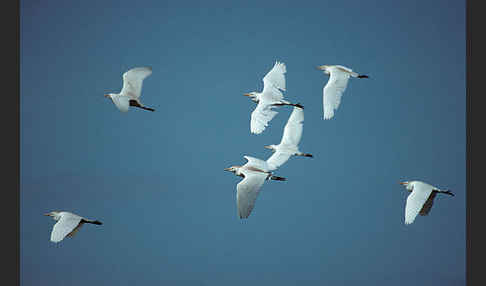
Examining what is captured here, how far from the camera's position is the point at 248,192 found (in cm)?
1590

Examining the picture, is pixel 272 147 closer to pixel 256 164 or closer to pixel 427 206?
pixel 256 164

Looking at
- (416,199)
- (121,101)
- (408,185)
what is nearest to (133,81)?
(121,101)

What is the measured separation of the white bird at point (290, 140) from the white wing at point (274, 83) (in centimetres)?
77

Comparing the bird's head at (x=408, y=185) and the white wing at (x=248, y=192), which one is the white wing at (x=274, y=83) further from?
the bird's head at (x=408, y=185)

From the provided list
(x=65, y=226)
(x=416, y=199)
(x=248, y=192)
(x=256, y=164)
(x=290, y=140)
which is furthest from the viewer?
(x=290, y=140)

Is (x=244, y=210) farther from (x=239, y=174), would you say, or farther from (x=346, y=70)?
(x=346, y=70)

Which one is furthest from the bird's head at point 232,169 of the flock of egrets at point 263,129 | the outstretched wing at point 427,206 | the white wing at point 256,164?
the outstretched wing at point 427,206

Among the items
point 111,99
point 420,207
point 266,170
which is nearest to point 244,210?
point 266,170

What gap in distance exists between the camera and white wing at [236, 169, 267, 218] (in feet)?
50.9

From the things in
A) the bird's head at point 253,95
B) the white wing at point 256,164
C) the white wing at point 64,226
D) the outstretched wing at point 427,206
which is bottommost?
the white wing at point 64,226

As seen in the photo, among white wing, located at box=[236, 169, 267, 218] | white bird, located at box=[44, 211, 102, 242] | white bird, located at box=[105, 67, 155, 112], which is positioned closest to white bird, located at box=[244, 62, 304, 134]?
white wing, located at box=[236, 169, 267, 218]

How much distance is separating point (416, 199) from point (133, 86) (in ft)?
26.5

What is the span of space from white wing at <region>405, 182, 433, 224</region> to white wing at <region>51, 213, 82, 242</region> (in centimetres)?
809

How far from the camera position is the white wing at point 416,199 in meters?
16.2
